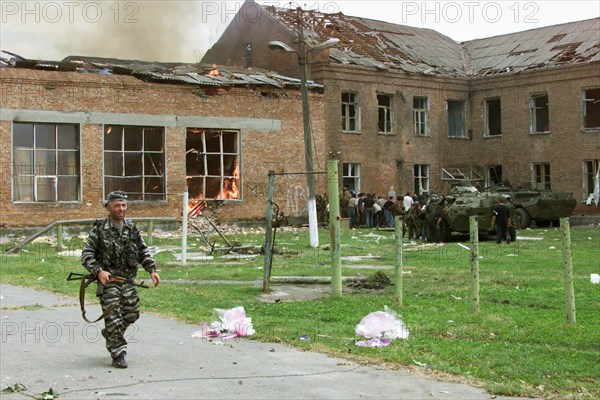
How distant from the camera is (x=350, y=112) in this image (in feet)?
139

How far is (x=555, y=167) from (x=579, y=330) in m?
33.9

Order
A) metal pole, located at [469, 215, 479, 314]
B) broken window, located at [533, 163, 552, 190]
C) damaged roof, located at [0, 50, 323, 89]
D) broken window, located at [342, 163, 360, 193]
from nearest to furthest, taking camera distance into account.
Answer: metal pole, located at [469, 215, 479, 314] → damaged roof, located at [0, 50, 323, 89] → broken window, located at [342, 163, 360, 193] → broken window, located at [533, 163, 552, 190]

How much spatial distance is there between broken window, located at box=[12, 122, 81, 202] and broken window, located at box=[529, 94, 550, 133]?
71.1ft

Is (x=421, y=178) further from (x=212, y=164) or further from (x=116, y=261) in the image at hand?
(x=116, y=261)

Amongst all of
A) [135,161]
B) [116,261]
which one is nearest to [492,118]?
[135,161]

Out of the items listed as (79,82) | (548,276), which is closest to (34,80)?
(79,82)

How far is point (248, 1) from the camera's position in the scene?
45.2 meters

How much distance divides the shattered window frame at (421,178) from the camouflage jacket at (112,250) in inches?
1428

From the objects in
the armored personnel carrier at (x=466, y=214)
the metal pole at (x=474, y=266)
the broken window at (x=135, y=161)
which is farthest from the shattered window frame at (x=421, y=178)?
the metal pole at (x=474, y=266)

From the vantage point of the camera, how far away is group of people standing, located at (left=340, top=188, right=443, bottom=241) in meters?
31.0

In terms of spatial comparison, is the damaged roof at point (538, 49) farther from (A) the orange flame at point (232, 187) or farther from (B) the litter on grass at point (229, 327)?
(B) the litter on grass at point (229, 327)

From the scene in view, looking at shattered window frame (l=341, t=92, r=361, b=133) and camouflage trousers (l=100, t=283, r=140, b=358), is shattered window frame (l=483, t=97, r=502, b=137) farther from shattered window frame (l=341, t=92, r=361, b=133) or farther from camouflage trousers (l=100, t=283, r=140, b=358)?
camouflage trousers (l=100, t=283, r=140, b=358)

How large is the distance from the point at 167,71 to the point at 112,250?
1113 inches

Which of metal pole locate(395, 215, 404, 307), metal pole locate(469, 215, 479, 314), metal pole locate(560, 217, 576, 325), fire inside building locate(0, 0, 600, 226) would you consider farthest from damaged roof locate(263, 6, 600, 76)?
metal pole locate(560, 217, 576, 325)
